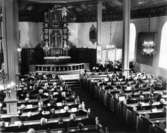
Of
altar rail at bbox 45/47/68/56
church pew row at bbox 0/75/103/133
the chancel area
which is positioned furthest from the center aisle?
altar rail at bbox 45/47/68/56

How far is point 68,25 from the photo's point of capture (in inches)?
1284

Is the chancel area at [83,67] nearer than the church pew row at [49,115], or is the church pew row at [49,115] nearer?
the church pew row at [49,115]

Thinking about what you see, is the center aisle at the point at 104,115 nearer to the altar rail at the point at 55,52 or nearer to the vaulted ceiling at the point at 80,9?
the vaulted ceiling at the point at 80,9

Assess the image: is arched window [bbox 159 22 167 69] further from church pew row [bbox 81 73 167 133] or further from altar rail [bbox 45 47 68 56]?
altar rail [bbox 45 47 68 56]

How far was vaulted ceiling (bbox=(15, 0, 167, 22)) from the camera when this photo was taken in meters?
26.0

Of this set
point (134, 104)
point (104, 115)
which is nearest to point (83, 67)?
point (104, 115)

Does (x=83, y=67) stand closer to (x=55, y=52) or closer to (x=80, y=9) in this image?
(x=55, y=52)

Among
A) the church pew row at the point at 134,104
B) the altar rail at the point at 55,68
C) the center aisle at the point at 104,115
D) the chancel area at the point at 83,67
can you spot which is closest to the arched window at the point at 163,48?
the chancel area at the point at 83,67

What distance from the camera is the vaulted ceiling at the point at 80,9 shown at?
25953mm

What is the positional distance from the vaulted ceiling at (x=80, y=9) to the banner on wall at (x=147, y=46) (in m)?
2.14

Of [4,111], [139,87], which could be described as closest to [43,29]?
[139,87]

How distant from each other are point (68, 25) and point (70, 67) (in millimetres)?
7429

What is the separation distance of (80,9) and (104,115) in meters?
19.1

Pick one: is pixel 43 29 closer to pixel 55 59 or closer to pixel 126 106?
pixel 55 59
